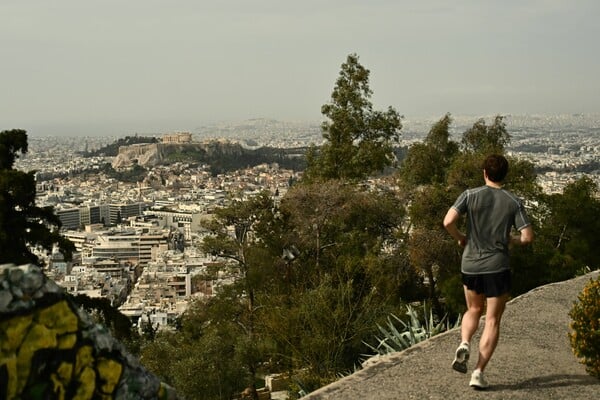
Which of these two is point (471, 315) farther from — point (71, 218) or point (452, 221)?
point (71, 218)

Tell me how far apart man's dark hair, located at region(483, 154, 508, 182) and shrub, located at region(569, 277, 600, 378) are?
101cm

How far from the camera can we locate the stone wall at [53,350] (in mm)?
2258

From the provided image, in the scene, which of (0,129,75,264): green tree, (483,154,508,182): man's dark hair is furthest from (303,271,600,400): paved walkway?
(0,129,75,264): green tree

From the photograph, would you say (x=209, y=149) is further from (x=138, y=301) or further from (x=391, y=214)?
(x=391, y=214)

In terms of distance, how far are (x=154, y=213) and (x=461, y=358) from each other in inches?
3570

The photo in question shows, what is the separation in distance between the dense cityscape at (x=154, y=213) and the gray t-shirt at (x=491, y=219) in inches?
357

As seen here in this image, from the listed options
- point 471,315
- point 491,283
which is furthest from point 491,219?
point 471,315

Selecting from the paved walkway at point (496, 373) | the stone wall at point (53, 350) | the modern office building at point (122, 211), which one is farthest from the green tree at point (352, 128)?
the modern office building at point (122, 211)

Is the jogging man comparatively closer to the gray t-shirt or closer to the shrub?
the gray t-shirt

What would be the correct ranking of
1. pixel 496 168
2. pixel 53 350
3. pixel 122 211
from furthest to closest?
pixel 122 211
pixel 496 168
pixel 53 350

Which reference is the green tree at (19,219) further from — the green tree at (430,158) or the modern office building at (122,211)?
the modern office building at (122,211)

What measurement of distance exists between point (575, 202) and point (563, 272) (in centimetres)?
270

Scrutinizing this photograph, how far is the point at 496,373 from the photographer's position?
4094 millimetres

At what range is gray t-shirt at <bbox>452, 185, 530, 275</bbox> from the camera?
12.0 ft
